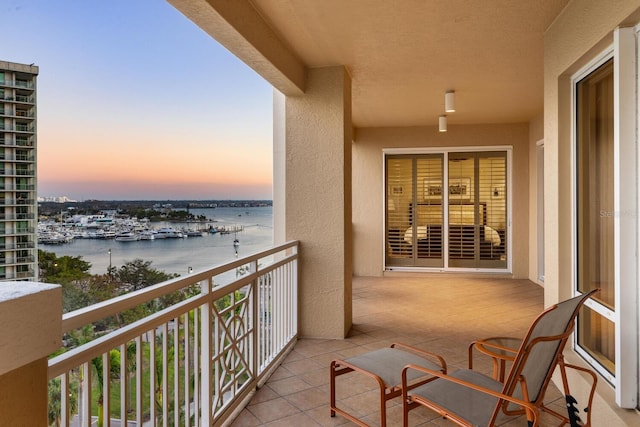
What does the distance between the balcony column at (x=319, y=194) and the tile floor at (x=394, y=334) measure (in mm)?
334

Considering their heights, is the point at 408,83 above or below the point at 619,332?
above

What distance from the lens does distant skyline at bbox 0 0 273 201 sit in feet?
16.4

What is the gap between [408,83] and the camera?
4.94 metres

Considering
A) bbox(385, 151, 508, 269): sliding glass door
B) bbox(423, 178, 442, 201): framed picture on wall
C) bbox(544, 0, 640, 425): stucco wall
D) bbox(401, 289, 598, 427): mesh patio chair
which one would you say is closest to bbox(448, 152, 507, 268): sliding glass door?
bbox(385, 151, 508, 269): sliding glass door

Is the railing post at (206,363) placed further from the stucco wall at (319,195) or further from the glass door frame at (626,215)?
the glass door frame at (626,215)

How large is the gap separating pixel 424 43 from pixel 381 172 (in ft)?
14.4

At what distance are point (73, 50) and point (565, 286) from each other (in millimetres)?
6658

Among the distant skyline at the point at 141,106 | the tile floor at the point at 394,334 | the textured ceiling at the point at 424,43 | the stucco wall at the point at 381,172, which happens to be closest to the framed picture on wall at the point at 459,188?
the stucco wall at the point at 381,172

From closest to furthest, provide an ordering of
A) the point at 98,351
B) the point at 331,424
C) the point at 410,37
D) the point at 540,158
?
the point at 98,351 < the point at 331,424 < the point at 410,37 < the point at 540,158

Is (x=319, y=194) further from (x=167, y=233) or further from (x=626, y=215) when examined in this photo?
(x=626, y=215)

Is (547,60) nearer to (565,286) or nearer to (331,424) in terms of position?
(565,286)

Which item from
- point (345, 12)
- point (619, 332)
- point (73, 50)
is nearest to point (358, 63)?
point (345, 12)

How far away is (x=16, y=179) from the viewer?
4.86ft

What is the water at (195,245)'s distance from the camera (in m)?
3.74
